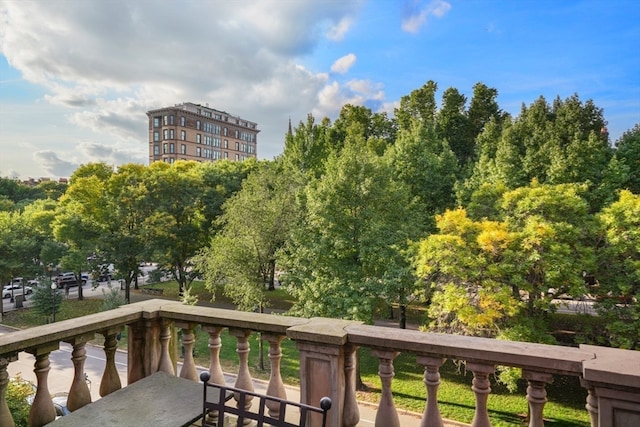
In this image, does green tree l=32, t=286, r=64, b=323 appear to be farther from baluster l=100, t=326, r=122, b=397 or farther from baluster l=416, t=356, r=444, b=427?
baluster l=416, t=356, r=444, b=427

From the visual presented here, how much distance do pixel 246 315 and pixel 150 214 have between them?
2745cm

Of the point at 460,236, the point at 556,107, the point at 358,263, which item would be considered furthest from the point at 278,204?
the point at 556,107

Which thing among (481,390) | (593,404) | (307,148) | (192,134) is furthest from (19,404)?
(192,134)

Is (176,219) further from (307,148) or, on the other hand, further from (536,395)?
(536,395)

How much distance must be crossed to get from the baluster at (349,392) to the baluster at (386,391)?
0.61 feet

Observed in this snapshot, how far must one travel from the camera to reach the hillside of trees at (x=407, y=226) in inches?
527

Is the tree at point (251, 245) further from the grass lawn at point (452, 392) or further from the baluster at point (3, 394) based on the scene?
the baluster at point (3, 394)

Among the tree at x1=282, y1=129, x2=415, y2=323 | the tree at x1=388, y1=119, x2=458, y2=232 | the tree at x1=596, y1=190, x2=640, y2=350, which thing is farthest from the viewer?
the tree at x1=388, y1=119, x2=458, y2=232

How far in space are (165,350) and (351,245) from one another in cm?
1333

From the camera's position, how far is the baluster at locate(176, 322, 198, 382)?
367cm

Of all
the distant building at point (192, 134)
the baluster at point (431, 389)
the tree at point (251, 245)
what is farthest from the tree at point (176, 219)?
the distant building at point (192, 134)

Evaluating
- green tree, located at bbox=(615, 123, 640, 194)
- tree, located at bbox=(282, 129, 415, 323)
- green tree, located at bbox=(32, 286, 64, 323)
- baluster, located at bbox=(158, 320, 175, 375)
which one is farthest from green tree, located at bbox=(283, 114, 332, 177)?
baluster, located at bbox=(158, 320, 175, 375)

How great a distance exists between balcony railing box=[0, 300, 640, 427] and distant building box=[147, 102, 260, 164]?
76.2 meters

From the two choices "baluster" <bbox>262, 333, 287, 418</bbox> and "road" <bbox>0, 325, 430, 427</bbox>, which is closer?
"baluster" <bbox>262, 333, 287, 418</bbox>
